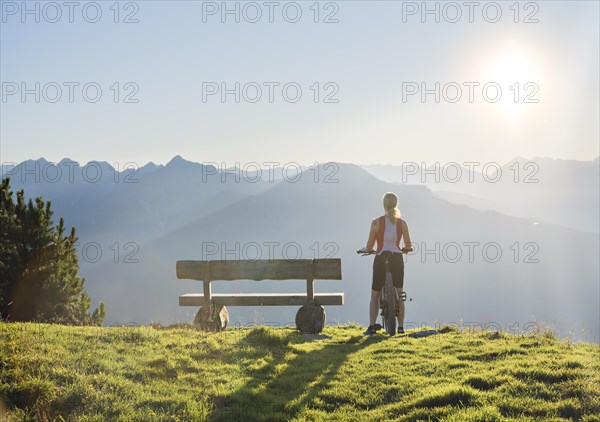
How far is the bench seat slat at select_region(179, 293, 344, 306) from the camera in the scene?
1458 cm

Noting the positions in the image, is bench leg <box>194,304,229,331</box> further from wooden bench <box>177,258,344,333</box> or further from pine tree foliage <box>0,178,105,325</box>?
pine tree foliage <box>0,178,105,325</box>

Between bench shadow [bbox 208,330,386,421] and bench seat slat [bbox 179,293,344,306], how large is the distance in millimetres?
2681

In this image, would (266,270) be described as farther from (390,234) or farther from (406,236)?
(406,236)

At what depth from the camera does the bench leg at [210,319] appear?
14.6 metres

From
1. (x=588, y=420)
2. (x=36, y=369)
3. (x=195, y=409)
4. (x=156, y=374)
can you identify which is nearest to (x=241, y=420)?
(x=195, y=409)

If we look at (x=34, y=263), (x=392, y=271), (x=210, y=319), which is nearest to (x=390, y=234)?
(x=392, y=271)

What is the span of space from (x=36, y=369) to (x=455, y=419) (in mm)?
5657

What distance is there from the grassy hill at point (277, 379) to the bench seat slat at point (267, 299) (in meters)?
3.81

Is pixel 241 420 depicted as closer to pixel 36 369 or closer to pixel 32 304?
pixel 36 369

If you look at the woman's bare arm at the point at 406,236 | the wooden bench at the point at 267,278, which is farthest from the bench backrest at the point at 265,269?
the woman's bare arm at the point at 406,236

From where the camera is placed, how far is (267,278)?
1444 centimetres

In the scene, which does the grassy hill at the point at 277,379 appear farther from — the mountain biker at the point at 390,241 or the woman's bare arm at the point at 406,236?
the woman's bare arm at the point at 406,236

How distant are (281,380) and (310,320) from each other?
236 inches

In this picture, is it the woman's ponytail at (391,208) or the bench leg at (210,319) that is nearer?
the woman's ponytail at (391,208)
